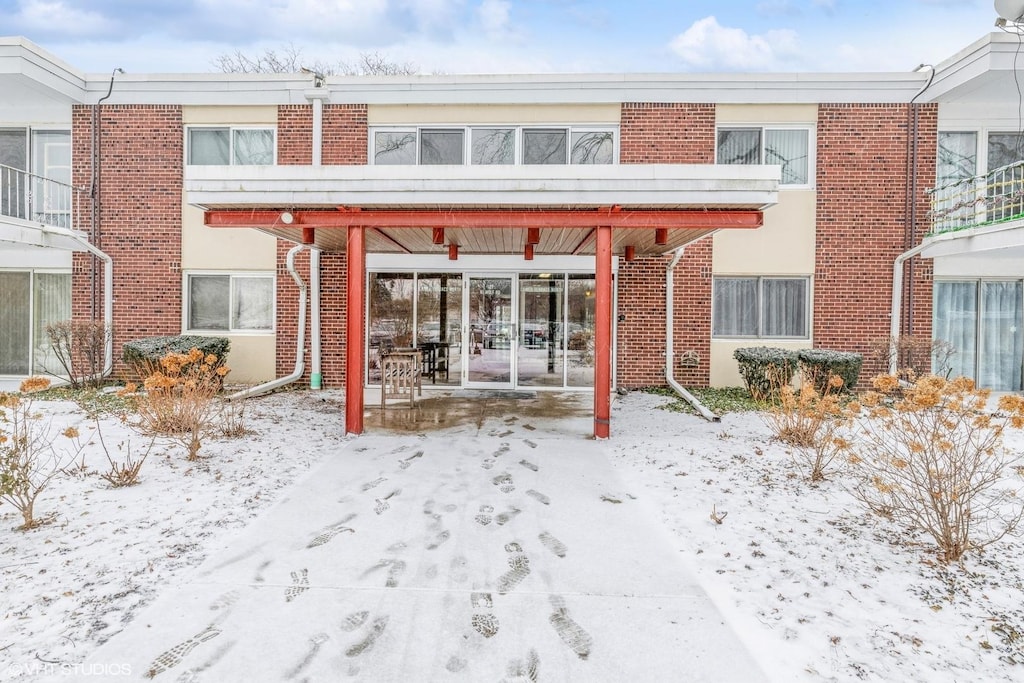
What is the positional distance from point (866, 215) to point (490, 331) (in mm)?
7456

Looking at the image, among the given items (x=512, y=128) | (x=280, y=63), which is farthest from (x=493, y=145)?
(x=280, y=63)

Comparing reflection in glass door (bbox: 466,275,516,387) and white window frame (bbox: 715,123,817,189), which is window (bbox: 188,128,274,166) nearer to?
reflection in glass door (bbox: 466,275,516,387)

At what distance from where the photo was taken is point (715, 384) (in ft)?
34.7

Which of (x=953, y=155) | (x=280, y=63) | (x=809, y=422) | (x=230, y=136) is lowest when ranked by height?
(x=809, y=422)

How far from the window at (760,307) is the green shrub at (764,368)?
873 mm

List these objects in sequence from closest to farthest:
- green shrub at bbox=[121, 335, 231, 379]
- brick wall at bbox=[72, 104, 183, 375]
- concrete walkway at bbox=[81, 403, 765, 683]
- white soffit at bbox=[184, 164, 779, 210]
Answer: concrete walkway at bbox=[81, 403, 765, 683] → white soffit at bbox=[184, 164, 779, 210] → green shrub at bbox=[121, 335, 231, 379] → brick wall at bbox=[72, 104, 183, 375]

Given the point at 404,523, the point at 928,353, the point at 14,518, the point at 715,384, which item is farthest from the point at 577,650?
the point at 928,353

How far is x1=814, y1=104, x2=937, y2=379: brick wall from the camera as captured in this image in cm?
1023

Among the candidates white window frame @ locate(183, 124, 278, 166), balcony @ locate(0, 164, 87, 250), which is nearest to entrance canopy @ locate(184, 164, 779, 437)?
white window frame @ locate(183, 124, 278, 166)

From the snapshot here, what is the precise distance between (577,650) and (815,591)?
1.61 metres

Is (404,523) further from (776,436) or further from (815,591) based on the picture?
(776,436)

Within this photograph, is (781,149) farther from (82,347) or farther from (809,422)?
(82,347)

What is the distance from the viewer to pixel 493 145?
1078cm

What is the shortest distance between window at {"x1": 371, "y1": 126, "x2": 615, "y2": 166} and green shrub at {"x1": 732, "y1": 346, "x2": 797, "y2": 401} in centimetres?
451
